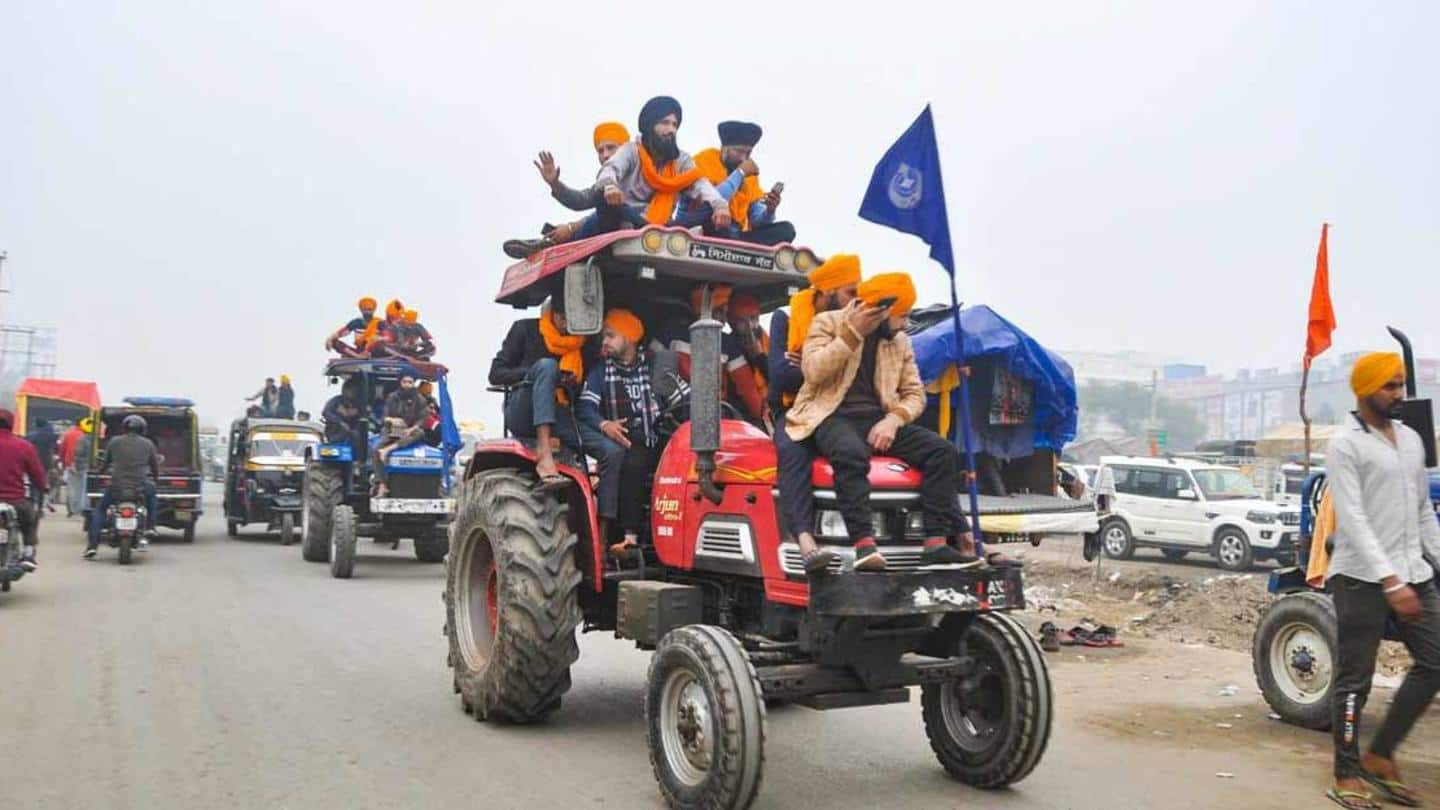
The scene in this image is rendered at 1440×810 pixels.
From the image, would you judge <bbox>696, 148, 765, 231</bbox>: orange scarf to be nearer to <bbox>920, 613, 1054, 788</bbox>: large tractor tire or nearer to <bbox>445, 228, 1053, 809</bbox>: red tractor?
<bbox>445, 228, 1053, 809</bbox>: red tractor

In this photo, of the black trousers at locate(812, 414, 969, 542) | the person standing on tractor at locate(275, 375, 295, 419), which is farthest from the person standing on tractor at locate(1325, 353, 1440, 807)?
the person standing on tractor at locate(275, 375, 295, 419)

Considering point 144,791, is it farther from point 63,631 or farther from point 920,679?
point 63,631

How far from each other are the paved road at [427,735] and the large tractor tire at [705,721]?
0.32m

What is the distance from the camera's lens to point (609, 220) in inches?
283

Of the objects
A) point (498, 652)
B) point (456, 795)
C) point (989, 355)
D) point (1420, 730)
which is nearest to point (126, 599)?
point (498, 652)

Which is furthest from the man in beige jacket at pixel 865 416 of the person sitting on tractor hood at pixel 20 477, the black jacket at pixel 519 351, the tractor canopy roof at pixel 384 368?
the tractor canopy roof at pixel 384 368

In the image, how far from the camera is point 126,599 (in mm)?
12359

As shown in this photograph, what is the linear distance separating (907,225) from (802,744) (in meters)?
2.92

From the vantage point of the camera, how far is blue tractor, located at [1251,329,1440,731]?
732cm

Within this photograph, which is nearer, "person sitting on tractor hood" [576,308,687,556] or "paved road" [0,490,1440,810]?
"paved road" [0,490,1440,810]

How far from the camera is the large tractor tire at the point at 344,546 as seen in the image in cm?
1475

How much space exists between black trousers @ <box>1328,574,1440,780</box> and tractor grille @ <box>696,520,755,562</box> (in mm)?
2820

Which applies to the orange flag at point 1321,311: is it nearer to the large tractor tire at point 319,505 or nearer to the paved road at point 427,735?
the paved road at point 427,735

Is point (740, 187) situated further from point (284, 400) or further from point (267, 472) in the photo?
point (284, 400)
